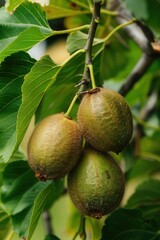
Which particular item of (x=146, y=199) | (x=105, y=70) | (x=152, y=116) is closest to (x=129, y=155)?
(x=146, y=199)

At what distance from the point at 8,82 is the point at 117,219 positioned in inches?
22.1

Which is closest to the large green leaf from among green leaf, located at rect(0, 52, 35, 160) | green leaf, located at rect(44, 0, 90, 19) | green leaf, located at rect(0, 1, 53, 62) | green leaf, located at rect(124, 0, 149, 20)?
green leaf, located at rect(0, 52, 35, 160)

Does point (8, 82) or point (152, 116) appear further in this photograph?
point (152, 116)

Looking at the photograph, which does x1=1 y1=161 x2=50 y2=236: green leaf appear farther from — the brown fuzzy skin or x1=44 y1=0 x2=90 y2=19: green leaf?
x1=44 y1=0 x2=90 y2=19: green leaf

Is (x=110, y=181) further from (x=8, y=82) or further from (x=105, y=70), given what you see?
(x=105, y=70)

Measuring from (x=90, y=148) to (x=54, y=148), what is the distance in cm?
10

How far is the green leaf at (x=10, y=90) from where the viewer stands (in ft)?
4.75

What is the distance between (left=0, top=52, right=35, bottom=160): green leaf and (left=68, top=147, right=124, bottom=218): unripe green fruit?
20 cm

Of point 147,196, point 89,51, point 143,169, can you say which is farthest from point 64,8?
point 143,169

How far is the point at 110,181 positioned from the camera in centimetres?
135

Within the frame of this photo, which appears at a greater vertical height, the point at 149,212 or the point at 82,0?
the point at 82,0

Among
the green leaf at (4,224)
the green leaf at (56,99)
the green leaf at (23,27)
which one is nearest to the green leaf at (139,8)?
the green leaf at (23,27)

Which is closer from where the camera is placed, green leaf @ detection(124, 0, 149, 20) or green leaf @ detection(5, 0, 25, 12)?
green leaf @ detection(124, 0, 149, 20)

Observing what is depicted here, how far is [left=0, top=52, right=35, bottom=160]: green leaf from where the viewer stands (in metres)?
1.45
